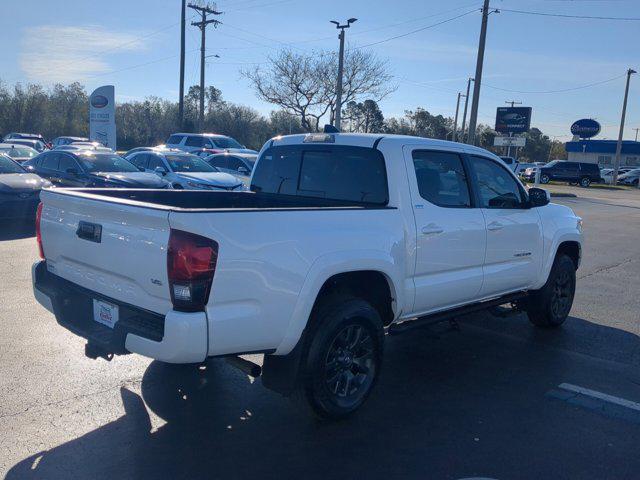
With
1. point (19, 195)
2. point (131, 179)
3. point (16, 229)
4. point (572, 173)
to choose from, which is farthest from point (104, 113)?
point (572, 173)

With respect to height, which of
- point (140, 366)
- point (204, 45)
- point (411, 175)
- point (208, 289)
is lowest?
point (140, 366)

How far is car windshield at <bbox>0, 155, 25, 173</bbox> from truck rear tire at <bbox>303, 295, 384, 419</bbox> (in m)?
11.1

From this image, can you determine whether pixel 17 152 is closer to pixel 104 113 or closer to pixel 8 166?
pixel 8 166

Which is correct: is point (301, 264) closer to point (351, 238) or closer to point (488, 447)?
point (351, 238)

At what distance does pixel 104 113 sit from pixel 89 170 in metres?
17.6

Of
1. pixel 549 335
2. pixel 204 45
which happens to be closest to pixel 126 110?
pixel 204 45

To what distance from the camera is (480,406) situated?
4.62 meters

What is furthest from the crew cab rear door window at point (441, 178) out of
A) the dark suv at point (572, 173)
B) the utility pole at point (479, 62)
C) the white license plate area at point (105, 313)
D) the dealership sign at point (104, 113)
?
the dark suv at point (572, 173)

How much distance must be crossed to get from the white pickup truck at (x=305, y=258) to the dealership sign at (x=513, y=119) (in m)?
37.7

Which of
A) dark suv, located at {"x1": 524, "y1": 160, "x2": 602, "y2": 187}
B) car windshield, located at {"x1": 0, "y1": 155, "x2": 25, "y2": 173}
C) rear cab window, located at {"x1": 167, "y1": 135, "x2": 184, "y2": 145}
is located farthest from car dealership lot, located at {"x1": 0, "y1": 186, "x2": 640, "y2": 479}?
dark suv, located at {"x1": 524, "y1": 160, "x2": 602, "y2": 187}

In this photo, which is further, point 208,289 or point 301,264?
point 301,264

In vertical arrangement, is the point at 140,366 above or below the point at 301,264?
below

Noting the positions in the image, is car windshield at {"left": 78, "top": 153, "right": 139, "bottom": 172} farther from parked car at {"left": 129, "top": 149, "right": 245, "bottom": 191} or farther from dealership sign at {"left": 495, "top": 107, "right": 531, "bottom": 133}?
dealership sign at {"left": 495, "top": 107, "right": 531, "bottom": 133}

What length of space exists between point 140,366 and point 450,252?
2784 mm
